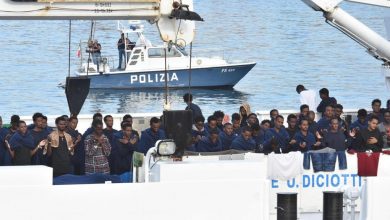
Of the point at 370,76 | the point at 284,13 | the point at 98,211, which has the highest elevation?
the point at 284,13

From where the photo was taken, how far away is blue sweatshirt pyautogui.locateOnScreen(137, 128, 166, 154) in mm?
19625

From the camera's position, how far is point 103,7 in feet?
56.1

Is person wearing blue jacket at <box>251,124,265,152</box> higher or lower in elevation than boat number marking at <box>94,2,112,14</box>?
lower

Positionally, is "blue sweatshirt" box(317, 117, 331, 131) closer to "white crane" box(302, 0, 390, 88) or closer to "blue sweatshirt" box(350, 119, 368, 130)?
"blue sweatshirt" box(350, 119, 368, 130)

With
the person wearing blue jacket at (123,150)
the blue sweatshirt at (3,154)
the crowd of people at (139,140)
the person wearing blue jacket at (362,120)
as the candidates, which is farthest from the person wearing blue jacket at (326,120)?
the blue sweatshirt at (3,154)

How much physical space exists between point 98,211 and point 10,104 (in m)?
49.3

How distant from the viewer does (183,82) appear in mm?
64625

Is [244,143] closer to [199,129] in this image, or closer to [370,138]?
[199,129]

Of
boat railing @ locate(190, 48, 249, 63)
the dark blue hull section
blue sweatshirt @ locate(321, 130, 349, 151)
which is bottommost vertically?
blue sweatshirt @ locate(321, 130, 349, 151)

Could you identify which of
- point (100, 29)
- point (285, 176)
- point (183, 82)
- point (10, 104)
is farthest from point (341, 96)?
point (285, 176)

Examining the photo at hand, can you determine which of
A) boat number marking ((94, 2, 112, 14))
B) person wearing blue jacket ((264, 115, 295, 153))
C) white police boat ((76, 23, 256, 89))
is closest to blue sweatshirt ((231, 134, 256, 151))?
person wearing blue jacket ((264, 115, 295, 153))

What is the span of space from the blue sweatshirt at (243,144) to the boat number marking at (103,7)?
347 centimetres

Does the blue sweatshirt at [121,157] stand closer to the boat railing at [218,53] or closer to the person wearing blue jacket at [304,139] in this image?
the person wearing blue jacket at [304,139]

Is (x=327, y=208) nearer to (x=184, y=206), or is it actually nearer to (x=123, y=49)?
(x=184, y=206)
